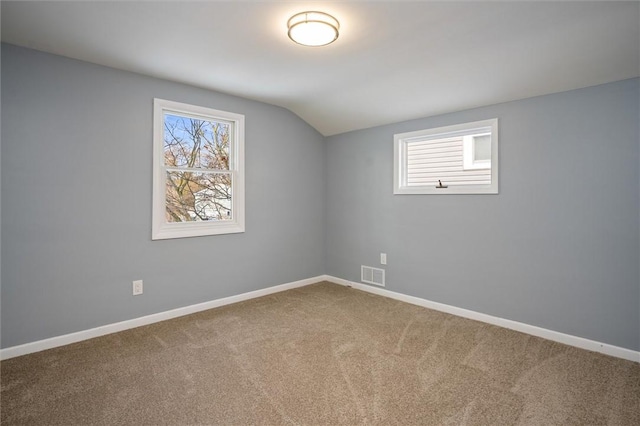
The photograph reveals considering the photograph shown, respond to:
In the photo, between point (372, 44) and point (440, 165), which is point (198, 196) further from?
point (440, 165)

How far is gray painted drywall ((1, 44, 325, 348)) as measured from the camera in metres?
2.58

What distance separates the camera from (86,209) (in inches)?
114

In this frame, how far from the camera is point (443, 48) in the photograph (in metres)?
2.56

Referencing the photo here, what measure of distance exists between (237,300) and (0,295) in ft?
6.64

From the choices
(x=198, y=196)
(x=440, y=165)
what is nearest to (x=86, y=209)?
(x=198, y=196)

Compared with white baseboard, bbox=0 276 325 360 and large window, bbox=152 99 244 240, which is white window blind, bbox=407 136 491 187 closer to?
large window, bbox=152 99 244 240

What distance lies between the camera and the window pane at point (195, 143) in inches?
137

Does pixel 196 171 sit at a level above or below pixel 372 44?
below

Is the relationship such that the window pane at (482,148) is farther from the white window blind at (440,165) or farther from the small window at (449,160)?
the white window blind at (440,165)

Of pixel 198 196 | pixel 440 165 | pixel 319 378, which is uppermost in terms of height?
pixel 440 165

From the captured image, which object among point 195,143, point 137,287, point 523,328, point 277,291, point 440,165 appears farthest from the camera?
point 277,291

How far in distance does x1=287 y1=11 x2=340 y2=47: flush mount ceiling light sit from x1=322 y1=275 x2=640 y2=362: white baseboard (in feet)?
9.33

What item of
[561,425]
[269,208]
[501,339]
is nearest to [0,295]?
[269,208]

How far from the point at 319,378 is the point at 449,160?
2.66m
